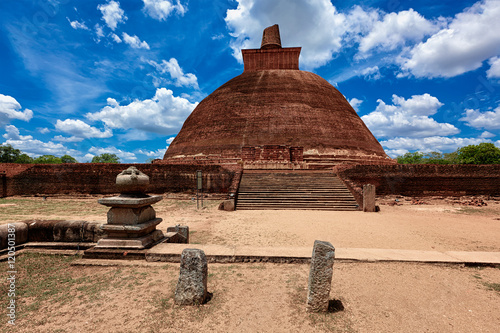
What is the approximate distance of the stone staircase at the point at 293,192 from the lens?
31.0 ft

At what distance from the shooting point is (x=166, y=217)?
7.55 meters

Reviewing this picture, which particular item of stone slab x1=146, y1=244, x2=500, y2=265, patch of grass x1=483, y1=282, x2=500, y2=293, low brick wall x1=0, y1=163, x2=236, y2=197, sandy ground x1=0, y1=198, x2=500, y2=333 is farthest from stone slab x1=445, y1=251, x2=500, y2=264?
low brick wall x1=0, y1=163, x2=236, y2=197

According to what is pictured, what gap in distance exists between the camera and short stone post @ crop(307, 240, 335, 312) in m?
2.21

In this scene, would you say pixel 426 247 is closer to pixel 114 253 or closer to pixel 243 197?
pixel 114 253

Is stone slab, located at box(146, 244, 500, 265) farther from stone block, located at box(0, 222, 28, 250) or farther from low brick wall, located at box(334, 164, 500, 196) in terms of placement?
low brick wall, located at box(334, 164, 500, 196)

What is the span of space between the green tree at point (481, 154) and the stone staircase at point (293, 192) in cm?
2956

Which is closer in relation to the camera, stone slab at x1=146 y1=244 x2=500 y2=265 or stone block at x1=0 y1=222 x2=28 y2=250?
stone slab at x1=146 y1=244 x2=500 y2=265

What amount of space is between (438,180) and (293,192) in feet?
25.2

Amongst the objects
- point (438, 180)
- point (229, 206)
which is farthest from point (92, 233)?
point (438, 180)

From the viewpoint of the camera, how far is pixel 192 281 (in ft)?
7.59

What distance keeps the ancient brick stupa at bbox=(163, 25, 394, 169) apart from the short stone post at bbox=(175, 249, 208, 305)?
42.0 ft

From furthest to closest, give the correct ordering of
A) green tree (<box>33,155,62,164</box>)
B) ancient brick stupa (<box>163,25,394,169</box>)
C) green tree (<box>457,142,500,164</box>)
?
green tree (<box>33,155,62,164</box>), green tree (<box>457,142,500,164</box>), ancient brick stupa (<box>163,25,394,169</box>)

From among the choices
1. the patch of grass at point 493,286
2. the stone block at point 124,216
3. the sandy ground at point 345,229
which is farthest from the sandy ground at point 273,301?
the sandy ground at point 345,229

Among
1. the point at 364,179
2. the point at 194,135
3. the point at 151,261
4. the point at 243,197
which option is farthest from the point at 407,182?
the point at 194,135
